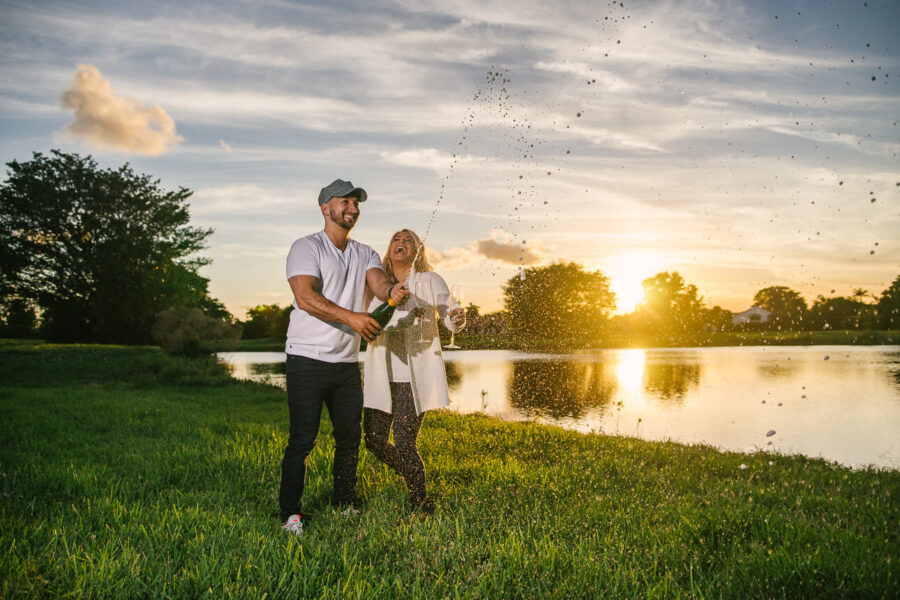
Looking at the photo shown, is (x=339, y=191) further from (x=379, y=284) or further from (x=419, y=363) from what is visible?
(x=419, y=363)

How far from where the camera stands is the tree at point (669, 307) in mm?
79562

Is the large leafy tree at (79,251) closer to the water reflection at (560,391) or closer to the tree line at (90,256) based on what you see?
the tree line at (90,256)

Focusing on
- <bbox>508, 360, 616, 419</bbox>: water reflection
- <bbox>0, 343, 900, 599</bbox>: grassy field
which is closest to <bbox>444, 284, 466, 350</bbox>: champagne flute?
<bbox>0, 343, 900, 599</bbox>: grassy field

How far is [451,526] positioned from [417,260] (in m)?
2.30

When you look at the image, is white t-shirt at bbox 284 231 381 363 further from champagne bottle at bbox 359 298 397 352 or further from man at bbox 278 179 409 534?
champagne bottle at bbox 359 298 397 352

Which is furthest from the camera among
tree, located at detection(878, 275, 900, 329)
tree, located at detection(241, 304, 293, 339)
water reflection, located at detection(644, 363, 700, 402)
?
tree, located at detection(241, 304, 293, 339)

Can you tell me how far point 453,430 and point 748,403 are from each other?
15.2m

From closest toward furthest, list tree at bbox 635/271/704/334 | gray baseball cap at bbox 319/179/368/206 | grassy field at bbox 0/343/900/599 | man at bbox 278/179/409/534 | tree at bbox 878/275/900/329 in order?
grassy field at bbox 0/343/900/599, man at bbox 278/179/409/534, gray baseball cap at bbox 319/179/368/206, tree at bbox 878/275/900/329, tree at bbox 635/271/704/334

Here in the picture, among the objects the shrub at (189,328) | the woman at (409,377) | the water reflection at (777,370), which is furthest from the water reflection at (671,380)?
the shrub at (189,328)

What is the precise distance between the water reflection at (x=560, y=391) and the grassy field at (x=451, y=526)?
365 inches

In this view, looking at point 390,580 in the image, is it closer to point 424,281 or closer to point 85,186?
point 424,281

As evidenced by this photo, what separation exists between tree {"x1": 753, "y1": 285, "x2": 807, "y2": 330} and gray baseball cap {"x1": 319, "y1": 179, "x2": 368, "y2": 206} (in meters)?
90.0

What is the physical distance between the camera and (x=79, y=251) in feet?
146

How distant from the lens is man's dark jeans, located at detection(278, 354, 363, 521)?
4309 millimetres
